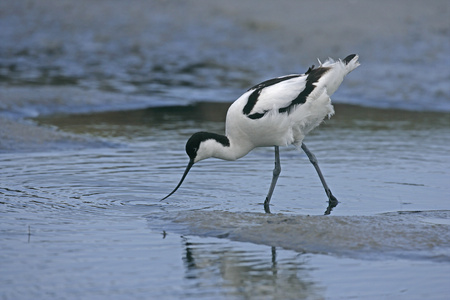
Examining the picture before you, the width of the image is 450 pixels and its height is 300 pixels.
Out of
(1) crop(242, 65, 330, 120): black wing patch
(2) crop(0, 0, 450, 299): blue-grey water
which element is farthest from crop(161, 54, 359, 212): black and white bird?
(2) crop(0, 0, 450, 299): blue-grey water

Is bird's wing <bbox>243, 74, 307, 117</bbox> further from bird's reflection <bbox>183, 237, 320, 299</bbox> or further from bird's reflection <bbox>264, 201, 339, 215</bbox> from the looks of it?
bird's reflection <bbox>183, 237, 320, 299</bbox>

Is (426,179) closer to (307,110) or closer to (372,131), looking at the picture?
(307,110)

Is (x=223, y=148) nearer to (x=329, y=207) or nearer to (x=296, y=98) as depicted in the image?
(x=296, y=98)

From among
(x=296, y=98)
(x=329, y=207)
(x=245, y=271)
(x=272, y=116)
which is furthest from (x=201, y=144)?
(x=245, y=271)

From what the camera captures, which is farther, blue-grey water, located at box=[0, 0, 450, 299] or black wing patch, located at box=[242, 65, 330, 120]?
black wing patch, located at box=[242, 65, 330, 120]

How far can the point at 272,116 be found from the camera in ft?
21.0

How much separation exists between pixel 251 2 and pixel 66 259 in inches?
482

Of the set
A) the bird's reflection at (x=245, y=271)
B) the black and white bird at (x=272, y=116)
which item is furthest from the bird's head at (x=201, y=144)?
the bird's reflection at (x=245, y=271)

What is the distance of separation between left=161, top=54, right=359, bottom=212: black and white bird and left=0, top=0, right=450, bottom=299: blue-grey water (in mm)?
385

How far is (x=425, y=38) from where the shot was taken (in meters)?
14.2

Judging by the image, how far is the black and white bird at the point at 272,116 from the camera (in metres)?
6.43

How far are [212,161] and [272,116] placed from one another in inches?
66.8

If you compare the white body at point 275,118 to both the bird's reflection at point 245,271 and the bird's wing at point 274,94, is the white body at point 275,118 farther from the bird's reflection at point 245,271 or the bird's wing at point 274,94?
the bird's reflection at point 245,271

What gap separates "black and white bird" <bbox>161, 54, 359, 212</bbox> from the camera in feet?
21.1
